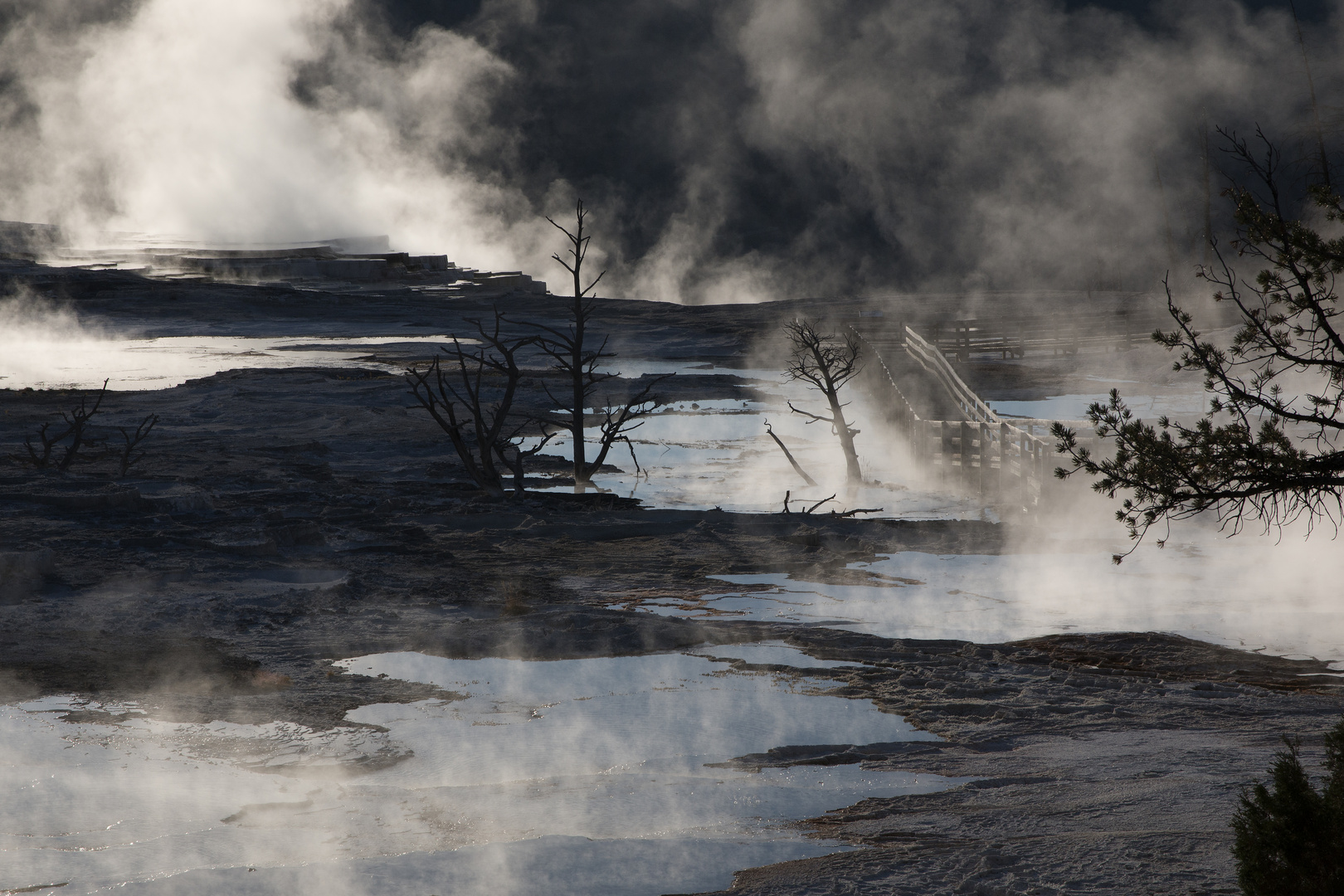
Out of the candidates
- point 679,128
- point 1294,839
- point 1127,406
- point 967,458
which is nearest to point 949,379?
point 1127,406

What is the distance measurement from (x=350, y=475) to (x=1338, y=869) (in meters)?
10.9

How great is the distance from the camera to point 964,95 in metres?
81.4

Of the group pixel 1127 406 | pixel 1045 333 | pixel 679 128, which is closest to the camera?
pixel 1127 406

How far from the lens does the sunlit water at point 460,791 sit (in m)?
3.88

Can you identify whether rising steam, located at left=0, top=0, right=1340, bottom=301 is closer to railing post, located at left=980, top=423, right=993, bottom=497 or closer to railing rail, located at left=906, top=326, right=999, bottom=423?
railing rail, located at left=906, top=326, right=999, bottom=423

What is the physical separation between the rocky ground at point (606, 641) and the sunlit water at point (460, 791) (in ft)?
0.74

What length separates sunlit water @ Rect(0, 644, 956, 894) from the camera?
153 inches

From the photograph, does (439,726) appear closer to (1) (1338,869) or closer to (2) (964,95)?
(1) (1338,869)

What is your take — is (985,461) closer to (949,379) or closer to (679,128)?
(949,379)

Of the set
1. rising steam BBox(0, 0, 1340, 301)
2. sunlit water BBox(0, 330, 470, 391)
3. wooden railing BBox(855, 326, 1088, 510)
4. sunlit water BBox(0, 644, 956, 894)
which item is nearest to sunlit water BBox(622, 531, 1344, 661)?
sunlit water BBox(0, 644, 956, 894)

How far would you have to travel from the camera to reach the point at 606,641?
671cm

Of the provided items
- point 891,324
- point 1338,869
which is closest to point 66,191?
point 891,324

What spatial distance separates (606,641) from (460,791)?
2.14 meters

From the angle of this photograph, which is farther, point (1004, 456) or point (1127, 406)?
point (1127, 406)
